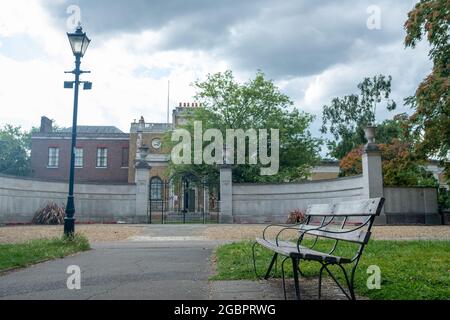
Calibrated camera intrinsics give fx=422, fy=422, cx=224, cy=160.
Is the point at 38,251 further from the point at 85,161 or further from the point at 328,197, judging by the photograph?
the point at 85,161

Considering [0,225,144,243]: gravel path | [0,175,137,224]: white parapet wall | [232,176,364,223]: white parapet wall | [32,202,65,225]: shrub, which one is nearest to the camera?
[0,225,144,243]: gravel path

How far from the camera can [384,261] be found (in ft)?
22.0

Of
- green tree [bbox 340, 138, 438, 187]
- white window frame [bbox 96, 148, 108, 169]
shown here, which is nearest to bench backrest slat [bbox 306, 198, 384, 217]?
green tree [bbox 340, 138, 438, 187]

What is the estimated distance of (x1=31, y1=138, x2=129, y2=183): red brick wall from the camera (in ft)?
157

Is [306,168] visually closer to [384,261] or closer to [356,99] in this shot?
[356,99]

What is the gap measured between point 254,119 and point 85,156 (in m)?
26.1

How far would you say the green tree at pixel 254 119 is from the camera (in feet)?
93.2

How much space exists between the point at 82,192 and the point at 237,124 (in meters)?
10.9

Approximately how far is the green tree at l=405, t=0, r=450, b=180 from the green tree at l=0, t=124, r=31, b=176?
44567mm

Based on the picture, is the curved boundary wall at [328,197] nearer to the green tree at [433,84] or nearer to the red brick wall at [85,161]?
the green tree at [433,84]

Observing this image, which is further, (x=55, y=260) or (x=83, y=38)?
(x=83, y=38)

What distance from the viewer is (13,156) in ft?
169

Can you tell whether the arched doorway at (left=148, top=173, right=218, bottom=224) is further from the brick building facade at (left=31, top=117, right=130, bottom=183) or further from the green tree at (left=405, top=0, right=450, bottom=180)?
the green tree at (left=405, top=0, right=450, bottom=180)
